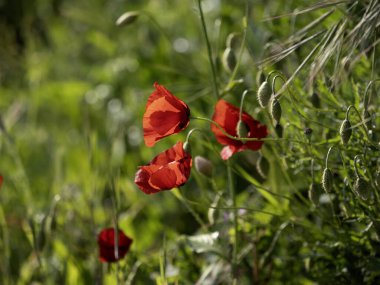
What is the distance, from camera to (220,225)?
142 cm

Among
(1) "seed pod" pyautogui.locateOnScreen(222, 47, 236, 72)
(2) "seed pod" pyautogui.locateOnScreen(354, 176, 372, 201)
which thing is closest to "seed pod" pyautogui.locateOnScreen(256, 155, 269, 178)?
(1) "seed pod" pyautogui.locateOnScreen(222, 47, 236, 72)

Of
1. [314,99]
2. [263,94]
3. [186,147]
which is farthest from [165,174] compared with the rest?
[314,99]

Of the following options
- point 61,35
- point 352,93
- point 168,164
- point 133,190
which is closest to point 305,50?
point 352,93

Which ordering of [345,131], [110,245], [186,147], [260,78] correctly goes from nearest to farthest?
[345,131] < [186,147] < [260,78] < [110,245]

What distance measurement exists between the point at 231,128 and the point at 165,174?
20 centimetres

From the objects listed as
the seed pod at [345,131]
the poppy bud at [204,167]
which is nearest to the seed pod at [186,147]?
the poppy bud at [204,167]

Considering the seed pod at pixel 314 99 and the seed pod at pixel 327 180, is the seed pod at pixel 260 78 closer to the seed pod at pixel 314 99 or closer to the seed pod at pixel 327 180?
the seed pod at pixel 314 99

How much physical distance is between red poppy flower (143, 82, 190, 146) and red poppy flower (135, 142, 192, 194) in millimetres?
50

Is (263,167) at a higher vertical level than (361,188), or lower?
lower

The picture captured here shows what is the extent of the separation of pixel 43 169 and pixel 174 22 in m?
0.78

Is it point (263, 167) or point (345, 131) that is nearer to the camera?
point (345, 131)

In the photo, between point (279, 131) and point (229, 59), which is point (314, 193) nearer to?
point (279, 131)

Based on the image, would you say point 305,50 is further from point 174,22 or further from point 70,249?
point 174,22

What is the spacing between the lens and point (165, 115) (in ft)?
3.49
